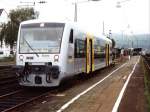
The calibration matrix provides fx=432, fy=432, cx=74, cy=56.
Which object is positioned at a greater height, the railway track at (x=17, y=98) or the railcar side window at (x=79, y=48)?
the railcar side window at (x=79, y=48)

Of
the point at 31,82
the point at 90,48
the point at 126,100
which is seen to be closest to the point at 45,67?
the point at 31,82

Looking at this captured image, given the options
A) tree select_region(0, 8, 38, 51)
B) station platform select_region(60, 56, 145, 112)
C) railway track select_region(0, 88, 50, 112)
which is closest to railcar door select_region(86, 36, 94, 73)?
railway track select_region(0, 88, 50, 112)

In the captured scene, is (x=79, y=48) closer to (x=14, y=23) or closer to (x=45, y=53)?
(x=45, y=53)

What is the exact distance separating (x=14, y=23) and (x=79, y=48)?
6459 centimetres

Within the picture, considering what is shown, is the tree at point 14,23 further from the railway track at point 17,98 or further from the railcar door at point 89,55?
the railway track at point 17,98

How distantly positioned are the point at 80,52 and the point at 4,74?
9291 millimetres

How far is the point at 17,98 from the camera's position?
56.9 feet

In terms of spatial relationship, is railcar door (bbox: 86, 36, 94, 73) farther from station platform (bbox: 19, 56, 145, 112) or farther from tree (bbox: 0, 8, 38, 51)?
tree (bbox: 0, 8, 38, 51)

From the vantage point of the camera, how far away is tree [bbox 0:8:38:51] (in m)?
83.1

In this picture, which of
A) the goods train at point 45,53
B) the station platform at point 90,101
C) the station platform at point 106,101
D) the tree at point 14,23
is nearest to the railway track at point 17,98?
the station platform at point 90,101

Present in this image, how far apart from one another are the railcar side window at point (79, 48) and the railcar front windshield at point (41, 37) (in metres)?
2.46

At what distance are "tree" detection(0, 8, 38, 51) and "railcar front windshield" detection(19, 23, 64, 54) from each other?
62440 mm

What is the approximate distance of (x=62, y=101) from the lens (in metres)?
15.9

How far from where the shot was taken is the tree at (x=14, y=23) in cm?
8306
